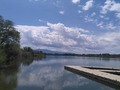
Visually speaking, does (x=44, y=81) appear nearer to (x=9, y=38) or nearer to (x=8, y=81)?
(x=8, y=81)

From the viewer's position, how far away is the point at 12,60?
181ft

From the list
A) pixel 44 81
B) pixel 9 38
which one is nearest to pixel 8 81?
pixel 44 81

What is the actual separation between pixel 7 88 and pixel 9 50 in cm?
3326

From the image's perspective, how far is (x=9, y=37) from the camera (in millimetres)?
52656

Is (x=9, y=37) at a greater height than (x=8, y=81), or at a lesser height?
greater

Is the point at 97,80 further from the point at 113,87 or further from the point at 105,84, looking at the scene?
the point at 113,87

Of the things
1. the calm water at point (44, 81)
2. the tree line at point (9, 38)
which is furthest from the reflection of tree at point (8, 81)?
the tree line at point (9, 38)

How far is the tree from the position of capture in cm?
5156

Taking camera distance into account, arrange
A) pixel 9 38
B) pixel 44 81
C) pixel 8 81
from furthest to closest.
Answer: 1. pixel 9 38
2. pixel 44 81
3. pixel 8 81

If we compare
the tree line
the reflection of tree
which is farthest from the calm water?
the tree line

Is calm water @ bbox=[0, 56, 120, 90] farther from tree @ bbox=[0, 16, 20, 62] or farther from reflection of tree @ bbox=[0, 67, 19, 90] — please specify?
tree @ bbox=[0, 16, 20, 62]

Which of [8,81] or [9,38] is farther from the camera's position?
[9,38]

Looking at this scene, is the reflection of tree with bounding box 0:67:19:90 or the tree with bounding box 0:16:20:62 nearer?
the reflection of tree with bounding box 0:67:19:90

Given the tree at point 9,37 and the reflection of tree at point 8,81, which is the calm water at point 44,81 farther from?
the tree at point 9,37
